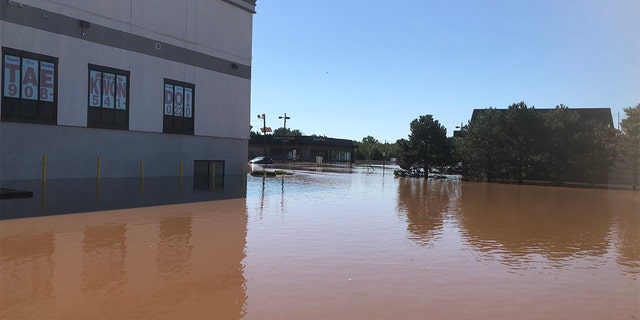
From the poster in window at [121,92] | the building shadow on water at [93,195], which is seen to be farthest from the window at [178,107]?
the building shadow on water at [93,195]

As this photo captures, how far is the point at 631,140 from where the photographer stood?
30.6 m

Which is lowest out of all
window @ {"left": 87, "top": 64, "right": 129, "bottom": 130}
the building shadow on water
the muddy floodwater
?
the muddy floodwater

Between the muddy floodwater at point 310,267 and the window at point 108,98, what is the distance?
13622 mm

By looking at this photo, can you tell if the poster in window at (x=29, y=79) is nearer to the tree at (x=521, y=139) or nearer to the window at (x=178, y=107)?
the window at (x=178, y=107)

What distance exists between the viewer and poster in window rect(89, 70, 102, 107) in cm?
2505

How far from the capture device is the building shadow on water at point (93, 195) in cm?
1403

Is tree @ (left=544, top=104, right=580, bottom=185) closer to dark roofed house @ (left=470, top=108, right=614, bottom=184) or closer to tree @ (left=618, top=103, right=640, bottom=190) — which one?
dark roofed house @ (left=470, top=108, right=614, bottom=184)

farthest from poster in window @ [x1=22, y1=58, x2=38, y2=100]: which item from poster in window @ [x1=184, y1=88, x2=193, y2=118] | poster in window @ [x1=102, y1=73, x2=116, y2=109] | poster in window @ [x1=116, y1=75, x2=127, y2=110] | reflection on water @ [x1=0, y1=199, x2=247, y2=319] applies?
reflection on water @ [x1=0, y1=199, x2=247, y2=319]

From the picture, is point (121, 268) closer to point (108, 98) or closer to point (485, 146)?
point (108, 98)

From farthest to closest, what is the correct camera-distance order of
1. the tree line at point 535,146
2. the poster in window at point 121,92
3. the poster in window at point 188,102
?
the tree line at point 535,146 → the poster in window at point 188,102 → the poster in window at point 121,92

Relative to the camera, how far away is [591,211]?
18031 mm

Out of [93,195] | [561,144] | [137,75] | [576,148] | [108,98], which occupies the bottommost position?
[93,195]

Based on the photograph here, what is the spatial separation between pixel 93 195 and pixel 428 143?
29.8m

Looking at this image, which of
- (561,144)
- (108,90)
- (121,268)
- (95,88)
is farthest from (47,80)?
(561,144)
